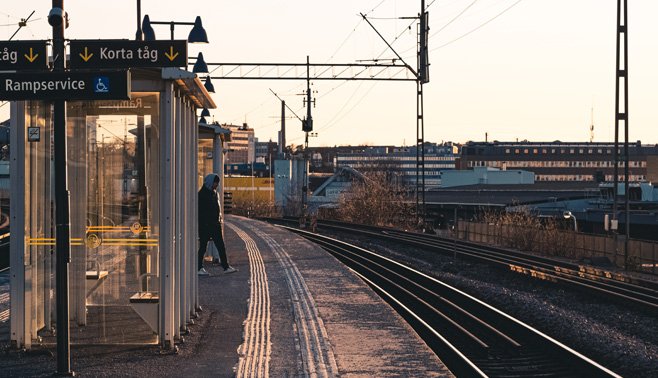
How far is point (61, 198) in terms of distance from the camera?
10070 millimetres

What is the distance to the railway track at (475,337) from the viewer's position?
40.8 feet

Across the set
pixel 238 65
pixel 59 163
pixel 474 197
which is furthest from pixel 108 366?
pixel 474 197

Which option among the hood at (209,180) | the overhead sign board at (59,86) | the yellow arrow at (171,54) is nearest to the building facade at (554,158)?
the hood at (209,180)

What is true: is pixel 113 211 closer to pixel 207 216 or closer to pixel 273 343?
pixel 273 343

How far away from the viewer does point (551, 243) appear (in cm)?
3959

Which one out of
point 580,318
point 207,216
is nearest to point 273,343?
point 207,216

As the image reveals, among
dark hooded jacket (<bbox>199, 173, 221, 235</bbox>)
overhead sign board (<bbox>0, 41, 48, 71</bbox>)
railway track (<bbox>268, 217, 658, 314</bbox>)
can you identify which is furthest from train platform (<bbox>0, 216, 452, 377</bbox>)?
railway track (<bbox>268, 217, 658, 314</bbox>)

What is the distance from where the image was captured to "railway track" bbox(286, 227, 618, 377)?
1245cm

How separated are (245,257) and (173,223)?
15112 mm

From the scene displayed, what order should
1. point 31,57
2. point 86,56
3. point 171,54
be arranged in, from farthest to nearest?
point 171,54, point 86,56, point 31,57

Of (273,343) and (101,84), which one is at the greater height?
(101,84)

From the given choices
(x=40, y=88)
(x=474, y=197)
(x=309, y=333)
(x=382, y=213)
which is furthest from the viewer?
(x=474, y=197)

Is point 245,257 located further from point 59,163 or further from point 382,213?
point 382,213

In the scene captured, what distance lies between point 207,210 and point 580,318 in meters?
6.89
